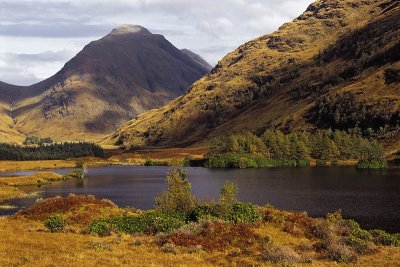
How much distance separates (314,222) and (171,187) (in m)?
15.7

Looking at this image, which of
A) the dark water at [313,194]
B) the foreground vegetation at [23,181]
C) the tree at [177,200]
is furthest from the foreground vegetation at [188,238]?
the foreground vegetation at [23,181]

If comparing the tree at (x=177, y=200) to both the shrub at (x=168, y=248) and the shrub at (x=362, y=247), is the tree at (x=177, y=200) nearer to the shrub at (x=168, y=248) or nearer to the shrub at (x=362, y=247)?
the shrub at (x=168, y=248)

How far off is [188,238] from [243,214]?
36.2 feet

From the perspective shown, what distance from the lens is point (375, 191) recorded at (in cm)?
9638

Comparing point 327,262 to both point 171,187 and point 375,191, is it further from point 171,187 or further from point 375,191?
point 375,191

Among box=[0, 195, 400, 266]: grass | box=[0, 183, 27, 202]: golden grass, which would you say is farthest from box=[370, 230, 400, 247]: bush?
box=[0, 183, 27, 202]: golden grass

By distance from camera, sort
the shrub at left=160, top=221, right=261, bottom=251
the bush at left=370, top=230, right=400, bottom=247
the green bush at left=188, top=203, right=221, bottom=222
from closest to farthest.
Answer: the shrub at left=160, top=221, right=261, bottom=251 < the bush at left=370, top=230, right=400, bottom=247 < the green bush at left=188, top=203, right=221, bottom=222

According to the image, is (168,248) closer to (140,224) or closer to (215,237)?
(215,237)

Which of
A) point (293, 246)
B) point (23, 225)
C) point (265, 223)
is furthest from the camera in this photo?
point (23, 225)

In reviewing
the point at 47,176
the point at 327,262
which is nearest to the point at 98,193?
the point at 47,176

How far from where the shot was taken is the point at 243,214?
151ft

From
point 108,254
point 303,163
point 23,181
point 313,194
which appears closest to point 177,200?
point 108,254

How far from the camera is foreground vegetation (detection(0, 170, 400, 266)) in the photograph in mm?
28938

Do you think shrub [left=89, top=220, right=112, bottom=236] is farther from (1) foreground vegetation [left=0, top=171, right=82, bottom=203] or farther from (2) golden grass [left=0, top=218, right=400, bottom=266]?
(1) foreground vegetation [left=0, top=171, right=82, bottom=203]
